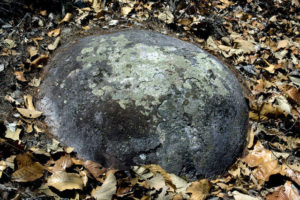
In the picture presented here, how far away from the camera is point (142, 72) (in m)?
1.95

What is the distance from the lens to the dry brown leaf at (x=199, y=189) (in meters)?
1.82

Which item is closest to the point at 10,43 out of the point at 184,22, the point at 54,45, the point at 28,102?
the point at 54,45

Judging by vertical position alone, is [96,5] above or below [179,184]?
above

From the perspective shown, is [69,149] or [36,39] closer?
[69,149]

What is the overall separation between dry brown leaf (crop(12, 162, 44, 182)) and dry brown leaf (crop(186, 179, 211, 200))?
3.27 feet

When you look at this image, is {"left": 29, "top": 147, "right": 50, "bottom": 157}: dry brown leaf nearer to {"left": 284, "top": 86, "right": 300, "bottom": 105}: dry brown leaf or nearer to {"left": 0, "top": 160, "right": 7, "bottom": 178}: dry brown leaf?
{"left": 0, "top": 160, "right": 7, "bottom": 178}: dry brown leaf

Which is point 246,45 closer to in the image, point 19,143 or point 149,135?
point 149,135

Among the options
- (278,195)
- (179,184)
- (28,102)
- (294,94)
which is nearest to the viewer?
(179,184)

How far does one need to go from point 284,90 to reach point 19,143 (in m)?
2.74

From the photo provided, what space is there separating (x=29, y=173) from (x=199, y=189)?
1.14 meters

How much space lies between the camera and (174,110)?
186cm

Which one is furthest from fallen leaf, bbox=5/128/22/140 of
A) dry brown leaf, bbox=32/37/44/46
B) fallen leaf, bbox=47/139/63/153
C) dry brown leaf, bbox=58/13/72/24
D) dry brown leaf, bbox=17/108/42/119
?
dry brown leaf, bbox=58/13/72/24

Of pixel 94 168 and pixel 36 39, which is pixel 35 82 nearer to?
pixel 36 39

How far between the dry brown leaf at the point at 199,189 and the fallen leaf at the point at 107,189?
0.50 m
